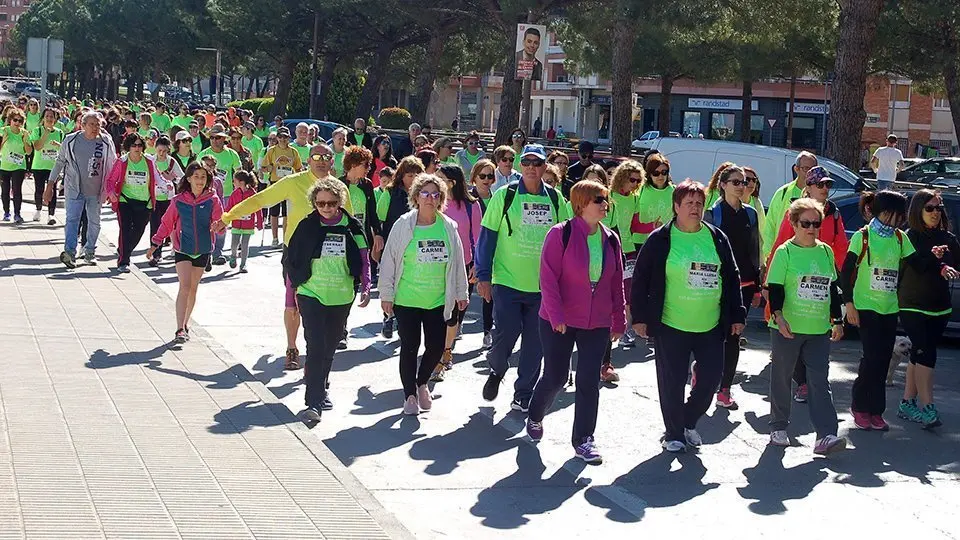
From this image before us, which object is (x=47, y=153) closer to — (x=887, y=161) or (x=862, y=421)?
(x=862, y=421)

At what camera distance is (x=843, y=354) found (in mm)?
12641

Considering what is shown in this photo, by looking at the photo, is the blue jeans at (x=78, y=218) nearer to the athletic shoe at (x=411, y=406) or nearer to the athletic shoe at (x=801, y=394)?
the athletic shoe at (x=411, y=406)

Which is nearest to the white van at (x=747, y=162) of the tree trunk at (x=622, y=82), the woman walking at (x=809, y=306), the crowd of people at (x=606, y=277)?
the crowd of people at (x=606, y=277)

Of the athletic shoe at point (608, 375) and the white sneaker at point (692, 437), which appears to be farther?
the athletic shoe at point (608, 375)

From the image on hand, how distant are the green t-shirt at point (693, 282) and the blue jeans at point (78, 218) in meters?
8.87

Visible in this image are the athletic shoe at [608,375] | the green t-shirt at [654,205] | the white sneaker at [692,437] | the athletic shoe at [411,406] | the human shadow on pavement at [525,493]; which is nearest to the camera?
the human shadow on pavement at [525,493]

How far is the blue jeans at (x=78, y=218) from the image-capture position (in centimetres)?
1495

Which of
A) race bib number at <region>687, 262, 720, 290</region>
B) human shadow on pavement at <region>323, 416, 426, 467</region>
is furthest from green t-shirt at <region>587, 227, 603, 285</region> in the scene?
human shadow on pavement at <region>323, 416, 426, 467</region>

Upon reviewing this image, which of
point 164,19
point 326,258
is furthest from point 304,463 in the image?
point 164,19

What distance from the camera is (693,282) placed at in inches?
310

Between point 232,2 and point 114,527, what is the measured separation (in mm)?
49901

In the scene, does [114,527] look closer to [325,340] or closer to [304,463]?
[304,463]

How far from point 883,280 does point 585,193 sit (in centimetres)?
247

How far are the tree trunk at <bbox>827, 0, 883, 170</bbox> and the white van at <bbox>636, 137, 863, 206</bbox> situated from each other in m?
2.05
